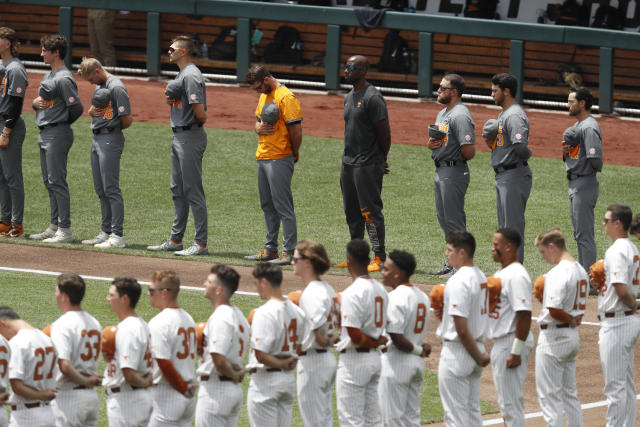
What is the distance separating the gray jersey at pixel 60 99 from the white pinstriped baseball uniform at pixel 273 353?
19.4ft

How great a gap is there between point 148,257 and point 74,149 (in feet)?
19.9

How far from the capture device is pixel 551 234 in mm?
7184

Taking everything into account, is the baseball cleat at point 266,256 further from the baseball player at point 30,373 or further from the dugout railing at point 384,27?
the dugout railing at point 384,27

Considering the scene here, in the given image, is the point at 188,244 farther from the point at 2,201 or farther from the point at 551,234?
the point at 551,234

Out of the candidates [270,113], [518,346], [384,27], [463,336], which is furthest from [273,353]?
[384,27]

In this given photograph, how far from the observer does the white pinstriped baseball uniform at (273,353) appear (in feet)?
20.4

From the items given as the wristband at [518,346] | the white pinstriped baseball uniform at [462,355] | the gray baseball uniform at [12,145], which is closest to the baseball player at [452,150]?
the wristband at [518,346]

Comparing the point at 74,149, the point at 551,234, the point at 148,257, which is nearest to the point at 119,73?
the point at 74,149

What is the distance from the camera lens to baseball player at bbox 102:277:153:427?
19.8 ft

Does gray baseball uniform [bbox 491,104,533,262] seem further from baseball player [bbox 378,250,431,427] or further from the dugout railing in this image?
the dugout railing

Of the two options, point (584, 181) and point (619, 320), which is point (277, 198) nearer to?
point (584, 181)

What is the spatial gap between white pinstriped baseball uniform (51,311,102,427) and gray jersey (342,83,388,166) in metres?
5.15

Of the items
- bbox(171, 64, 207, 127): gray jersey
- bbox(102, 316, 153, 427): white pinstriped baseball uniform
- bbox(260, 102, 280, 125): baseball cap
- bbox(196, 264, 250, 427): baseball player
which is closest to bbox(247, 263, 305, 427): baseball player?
bbox(196, 264, 250, 427): baseball player

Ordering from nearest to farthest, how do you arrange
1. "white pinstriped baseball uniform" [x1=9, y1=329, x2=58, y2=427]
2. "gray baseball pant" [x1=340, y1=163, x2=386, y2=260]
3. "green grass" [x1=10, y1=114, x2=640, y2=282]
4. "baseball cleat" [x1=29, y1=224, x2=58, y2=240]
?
"white pinstriped baseball uniform" [x1=9, y1=329, x2=58, y2=427]
"gray baseball pant" [x1=340, y1=163, x2=386, y2=260]
"baseball cleat" [x1=29, y1=224, x2=58, y2=240]
"green grass" [x1=10, y1=114, x2=640, y2=282]
